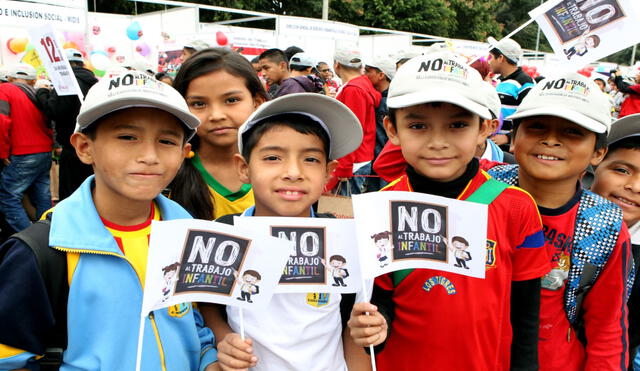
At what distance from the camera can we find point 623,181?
2113 mm

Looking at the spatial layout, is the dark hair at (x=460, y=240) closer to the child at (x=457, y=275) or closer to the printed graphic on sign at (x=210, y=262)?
the child at (x=457, y=275)

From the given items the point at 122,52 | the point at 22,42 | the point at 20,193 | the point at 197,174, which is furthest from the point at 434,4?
the point at 197,174

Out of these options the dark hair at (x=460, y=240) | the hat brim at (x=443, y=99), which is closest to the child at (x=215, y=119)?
the hat brim at (x=443, y=99)

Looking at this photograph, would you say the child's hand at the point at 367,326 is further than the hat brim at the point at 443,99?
No

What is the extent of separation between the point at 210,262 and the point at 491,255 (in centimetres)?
93

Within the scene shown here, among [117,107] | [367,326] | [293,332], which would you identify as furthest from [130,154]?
[367,326]

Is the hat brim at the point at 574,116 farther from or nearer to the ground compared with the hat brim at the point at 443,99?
nearer to the ground

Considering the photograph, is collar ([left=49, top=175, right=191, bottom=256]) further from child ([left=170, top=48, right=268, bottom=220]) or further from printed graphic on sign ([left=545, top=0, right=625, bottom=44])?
printed graphic on sign ([left=545, top=0, right=625, bottom=44])

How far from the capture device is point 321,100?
5.78ft

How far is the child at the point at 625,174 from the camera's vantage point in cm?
209

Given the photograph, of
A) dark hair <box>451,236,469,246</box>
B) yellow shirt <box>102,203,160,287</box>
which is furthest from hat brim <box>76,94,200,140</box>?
dark hair <box>451,236,469,246</box>

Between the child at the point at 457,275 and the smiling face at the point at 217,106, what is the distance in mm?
809

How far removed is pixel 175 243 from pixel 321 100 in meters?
0.77

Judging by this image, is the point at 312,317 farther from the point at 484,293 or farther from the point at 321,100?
the point at 321,100
